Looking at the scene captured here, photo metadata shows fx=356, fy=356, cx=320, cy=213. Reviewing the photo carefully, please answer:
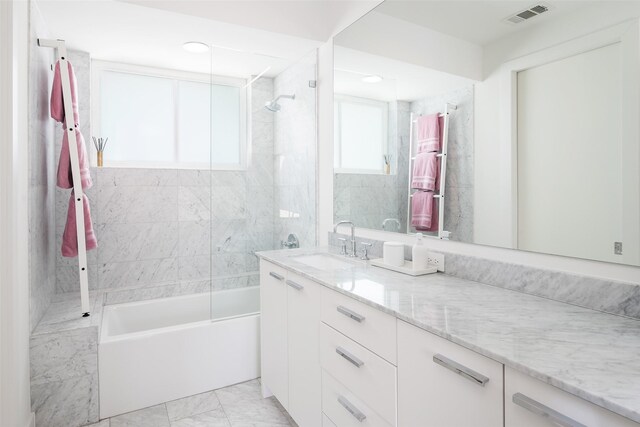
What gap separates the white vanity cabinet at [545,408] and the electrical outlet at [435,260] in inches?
34.6

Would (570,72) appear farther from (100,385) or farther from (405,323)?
(100,385)

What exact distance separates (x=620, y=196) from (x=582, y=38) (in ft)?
1.72

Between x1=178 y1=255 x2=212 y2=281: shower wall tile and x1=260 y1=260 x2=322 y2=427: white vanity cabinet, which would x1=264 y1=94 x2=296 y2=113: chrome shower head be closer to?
x1=260 y1=260 x2=322 y2=427: white vanity cabinet

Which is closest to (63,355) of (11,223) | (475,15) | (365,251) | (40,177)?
(11,223)

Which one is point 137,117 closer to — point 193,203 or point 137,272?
point 193,203

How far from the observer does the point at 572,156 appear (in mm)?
1182

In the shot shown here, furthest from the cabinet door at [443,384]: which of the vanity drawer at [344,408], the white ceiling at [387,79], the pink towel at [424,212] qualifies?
the white ceiling at [387,79]

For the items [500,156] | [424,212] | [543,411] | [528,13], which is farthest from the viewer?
[424,212]

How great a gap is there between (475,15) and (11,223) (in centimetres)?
223

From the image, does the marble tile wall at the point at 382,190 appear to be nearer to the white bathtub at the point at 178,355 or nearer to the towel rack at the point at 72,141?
the white bathtub at the point at 178,355

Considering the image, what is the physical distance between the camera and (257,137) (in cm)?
265

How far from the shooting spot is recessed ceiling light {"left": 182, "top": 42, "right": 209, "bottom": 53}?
263 centimetres

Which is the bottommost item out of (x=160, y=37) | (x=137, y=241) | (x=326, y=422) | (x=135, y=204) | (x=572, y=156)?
(x=326, y=422)

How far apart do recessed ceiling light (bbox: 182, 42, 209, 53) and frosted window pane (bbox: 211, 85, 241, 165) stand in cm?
38
